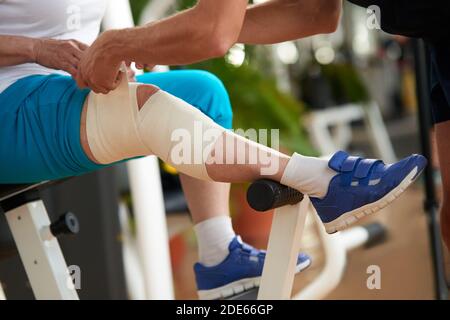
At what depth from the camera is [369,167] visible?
1225mm

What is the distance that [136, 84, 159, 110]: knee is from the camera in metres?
1.33

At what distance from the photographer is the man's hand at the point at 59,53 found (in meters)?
1.39

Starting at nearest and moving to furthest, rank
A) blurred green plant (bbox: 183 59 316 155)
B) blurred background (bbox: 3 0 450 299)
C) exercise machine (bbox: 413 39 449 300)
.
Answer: exercise machine (bbox: 413 39 449 300), blurred background (bbox: 3 0 450 299), blurred green plant (bbox: 183 59 316 155)

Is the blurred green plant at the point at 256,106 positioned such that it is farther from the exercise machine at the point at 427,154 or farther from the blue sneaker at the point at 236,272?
the blue sneaker at the point at 236,272

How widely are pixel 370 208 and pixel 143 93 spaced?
43 centimetres

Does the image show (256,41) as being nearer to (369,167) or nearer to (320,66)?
(369,167)

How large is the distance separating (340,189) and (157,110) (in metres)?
0.33

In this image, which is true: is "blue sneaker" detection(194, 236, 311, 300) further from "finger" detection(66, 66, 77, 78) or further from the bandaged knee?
"finger" detection(66, 66, 77, 78)

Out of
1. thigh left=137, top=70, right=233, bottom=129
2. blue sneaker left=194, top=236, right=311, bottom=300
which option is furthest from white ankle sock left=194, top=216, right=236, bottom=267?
thigh left=137, top=70, right=233, bottom=129

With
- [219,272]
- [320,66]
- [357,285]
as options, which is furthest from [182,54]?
[320,66]

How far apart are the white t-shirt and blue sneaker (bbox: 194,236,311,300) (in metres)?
0.51

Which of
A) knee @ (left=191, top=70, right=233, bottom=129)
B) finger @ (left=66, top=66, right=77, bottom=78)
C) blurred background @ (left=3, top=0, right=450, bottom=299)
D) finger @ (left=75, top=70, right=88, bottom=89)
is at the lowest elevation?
blurred background @ (left=3, top=0, right=450, bottom=299)

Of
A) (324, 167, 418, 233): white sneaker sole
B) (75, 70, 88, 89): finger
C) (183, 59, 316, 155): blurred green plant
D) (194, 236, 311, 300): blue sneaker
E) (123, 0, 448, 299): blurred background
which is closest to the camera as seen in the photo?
(324, 167, 418, 233): white sneaker sole

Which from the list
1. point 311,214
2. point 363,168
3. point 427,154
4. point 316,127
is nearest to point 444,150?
point 363,168
